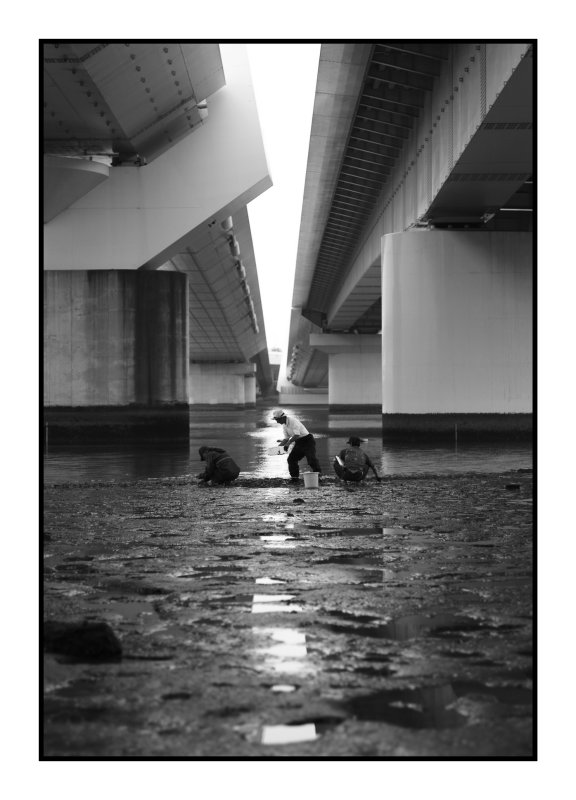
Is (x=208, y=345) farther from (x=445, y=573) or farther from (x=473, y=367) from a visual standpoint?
(x=445, y=573)

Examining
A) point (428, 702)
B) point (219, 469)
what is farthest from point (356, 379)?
point (428, 702)

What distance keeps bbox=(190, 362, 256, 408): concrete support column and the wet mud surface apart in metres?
83.6

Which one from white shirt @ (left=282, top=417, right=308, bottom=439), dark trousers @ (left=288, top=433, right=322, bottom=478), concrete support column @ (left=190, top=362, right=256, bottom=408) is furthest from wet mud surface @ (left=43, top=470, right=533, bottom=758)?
concrete support column @ (left=190, top=362, right=256, bottom=408)

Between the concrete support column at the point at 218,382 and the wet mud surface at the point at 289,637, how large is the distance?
83603 millimetres

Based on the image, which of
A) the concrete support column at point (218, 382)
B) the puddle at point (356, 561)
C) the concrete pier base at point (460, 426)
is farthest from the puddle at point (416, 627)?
the concrete support column at point (218, 382)

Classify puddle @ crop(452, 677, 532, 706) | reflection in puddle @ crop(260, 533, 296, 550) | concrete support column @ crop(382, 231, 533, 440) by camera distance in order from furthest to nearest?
1. concrete support column @ crop(382, 231, 533, 440)
2. reflection in puddle @ crop(260, 533, 296, 550)
3. puddle @ crop(452, 677, 532, 706)

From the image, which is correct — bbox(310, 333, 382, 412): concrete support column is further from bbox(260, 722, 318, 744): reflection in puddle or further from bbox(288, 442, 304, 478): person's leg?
bbox(260, 722, 318, 744): reflection in puddle

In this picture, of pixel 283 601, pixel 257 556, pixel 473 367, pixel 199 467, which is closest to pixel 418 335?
pixel 473 367

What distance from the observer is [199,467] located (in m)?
19.7

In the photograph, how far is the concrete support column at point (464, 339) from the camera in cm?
2781

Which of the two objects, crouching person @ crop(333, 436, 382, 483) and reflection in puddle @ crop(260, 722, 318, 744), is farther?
crouching person @ crop(333, 436, 382, 483)

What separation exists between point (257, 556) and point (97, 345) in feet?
71.2

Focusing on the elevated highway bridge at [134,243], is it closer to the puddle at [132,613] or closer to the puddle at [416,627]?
the puddle at [132,613]

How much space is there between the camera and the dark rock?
5.08m
